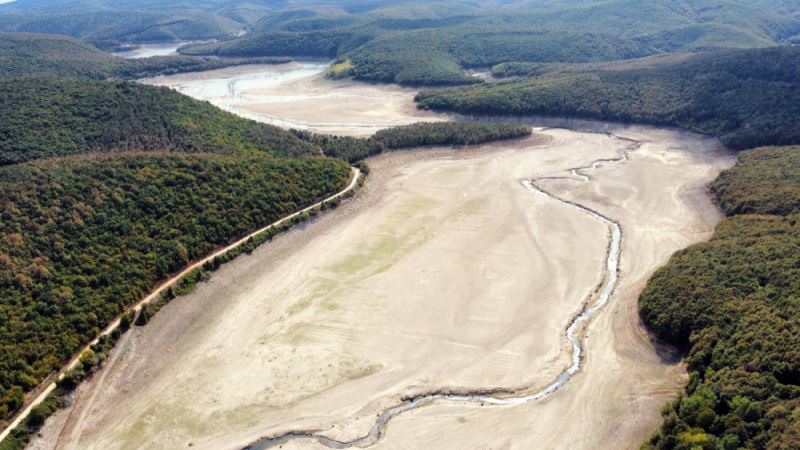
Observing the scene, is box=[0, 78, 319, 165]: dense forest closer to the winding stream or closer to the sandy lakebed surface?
the sandy lakebed surface

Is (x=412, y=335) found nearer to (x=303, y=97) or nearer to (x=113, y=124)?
(x=113, y=124)

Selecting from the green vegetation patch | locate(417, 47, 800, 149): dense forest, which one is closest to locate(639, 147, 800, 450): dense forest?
the green vegetation patch

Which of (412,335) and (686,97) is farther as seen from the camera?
(686,97)

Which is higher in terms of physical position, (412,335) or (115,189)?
(115,189)

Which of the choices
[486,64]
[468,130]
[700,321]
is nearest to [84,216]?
[700,321]

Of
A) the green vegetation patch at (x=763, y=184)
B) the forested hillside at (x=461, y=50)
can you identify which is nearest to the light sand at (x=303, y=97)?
the forested hillside at (x=461, y=50)

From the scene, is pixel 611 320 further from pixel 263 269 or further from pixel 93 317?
pixel 93 317

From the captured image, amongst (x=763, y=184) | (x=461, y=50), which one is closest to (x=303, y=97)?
(x=461, y=50)

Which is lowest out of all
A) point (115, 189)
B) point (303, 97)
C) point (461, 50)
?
point (115, 189)
